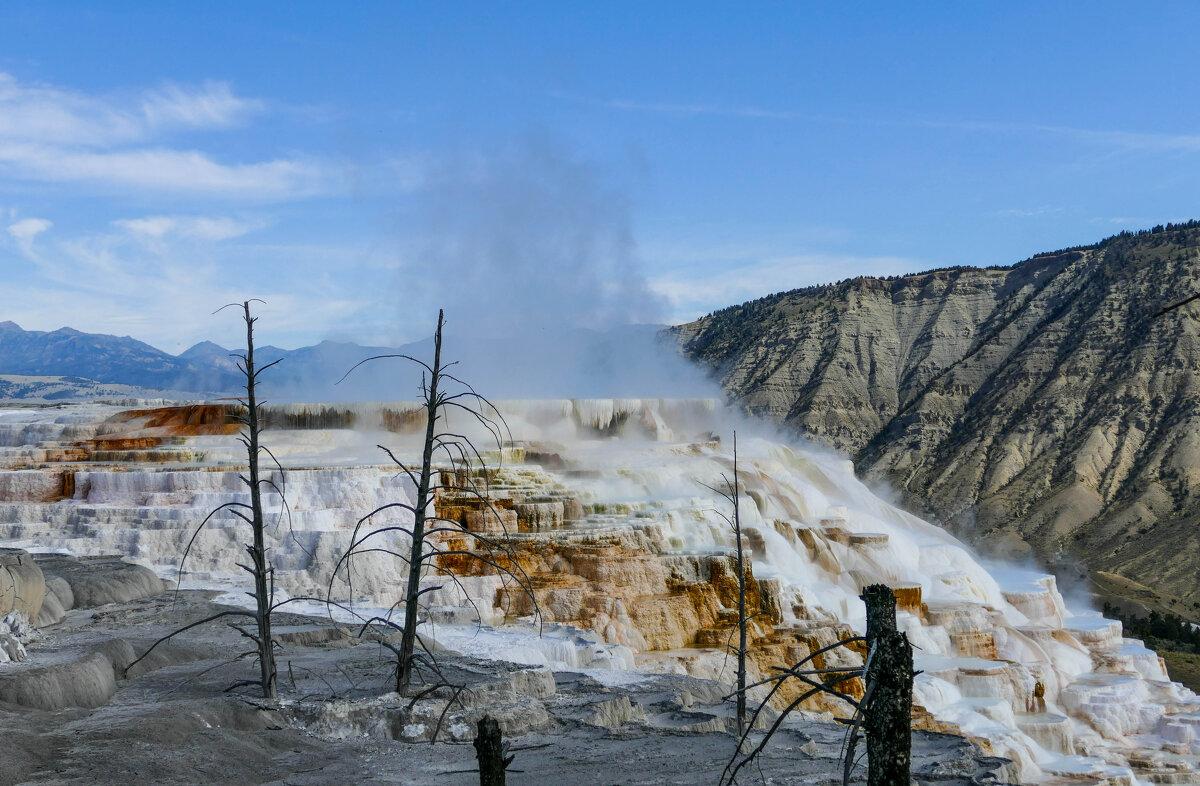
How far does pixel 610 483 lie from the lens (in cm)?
2402

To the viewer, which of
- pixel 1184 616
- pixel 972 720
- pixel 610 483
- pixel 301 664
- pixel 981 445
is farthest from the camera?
pixel 981 445

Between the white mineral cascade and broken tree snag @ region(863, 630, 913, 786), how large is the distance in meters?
10.2

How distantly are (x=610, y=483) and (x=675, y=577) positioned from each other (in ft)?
15.0

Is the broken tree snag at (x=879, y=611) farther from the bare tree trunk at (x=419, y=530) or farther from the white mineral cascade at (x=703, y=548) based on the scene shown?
the white mineral cascade at (x=703, y=548)

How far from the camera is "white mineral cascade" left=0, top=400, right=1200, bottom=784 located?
61.0 feet

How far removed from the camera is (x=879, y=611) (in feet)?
14.2

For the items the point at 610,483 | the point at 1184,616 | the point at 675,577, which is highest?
the point at 610,483

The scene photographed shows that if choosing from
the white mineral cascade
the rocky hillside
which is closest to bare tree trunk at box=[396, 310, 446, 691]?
the white mineral cascade

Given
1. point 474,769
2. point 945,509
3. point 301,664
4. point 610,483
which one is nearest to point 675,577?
point 610,483

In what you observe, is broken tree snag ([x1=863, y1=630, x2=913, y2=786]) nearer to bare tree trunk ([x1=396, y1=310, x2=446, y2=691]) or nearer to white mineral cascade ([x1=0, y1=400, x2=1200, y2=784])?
bare tree trunk ([x1=396, y1=310, x2=446, y2=691])

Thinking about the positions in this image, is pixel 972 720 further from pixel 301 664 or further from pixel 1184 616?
pixel 1184 616

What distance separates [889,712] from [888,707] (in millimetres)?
19

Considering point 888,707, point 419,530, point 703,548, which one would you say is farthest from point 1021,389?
point 888,707

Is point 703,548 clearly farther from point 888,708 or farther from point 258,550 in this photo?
point 888,708
